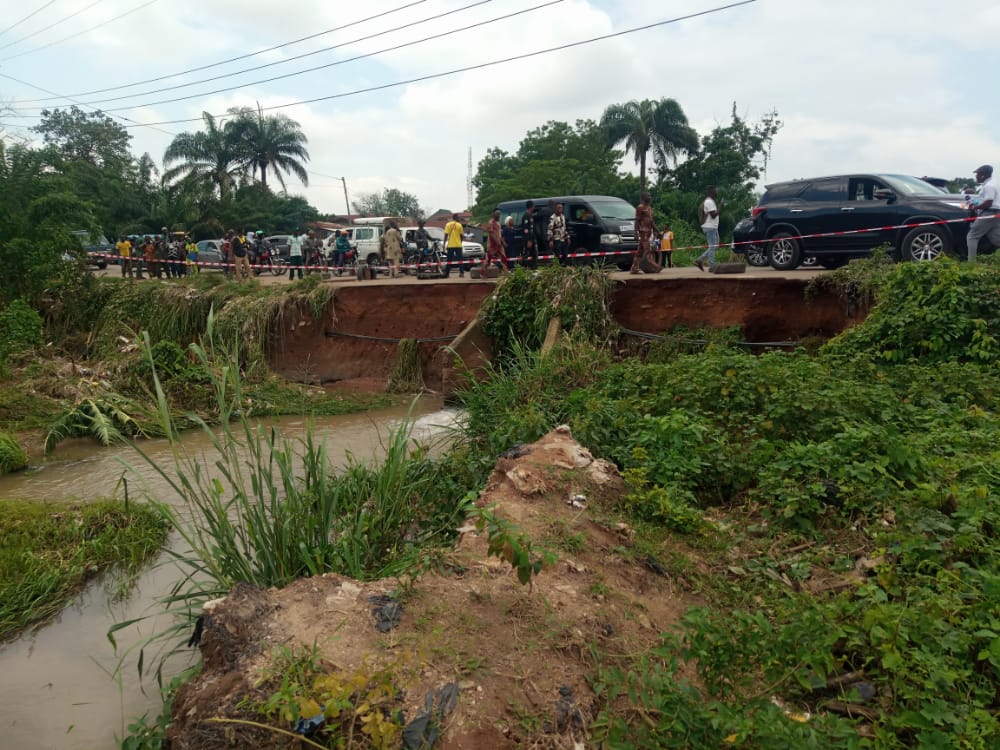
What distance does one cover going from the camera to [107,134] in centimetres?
4819

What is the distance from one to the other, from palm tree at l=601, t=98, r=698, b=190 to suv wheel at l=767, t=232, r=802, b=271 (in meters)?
21.3

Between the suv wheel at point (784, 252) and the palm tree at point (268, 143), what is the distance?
116 feet

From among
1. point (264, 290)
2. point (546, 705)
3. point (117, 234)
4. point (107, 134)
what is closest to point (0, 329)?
point (264, 290)

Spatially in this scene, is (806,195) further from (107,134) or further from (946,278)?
(107,134)

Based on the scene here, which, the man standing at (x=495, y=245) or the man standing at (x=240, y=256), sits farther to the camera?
the man standing at (x=240, y=256)

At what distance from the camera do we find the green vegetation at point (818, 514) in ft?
9.07

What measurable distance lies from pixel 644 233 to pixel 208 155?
34367 mm

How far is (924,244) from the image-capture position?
10.4 m

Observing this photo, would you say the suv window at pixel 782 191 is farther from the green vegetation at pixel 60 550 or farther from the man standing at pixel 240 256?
the man standing at pixel 240 256

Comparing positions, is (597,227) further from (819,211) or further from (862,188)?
(862,188)

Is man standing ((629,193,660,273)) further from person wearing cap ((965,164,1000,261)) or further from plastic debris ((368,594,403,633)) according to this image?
plastic debris ((368,594,403,633))

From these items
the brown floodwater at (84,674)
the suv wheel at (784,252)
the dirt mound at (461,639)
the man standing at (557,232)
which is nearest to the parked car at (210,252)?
the man standing at (557,232)

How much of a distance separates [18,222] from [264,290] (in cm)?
518

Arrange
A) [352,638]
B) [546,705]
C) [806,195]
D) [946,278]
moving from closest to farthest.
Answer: [546,705] → [352,638] → [946,278] → [806,195]
